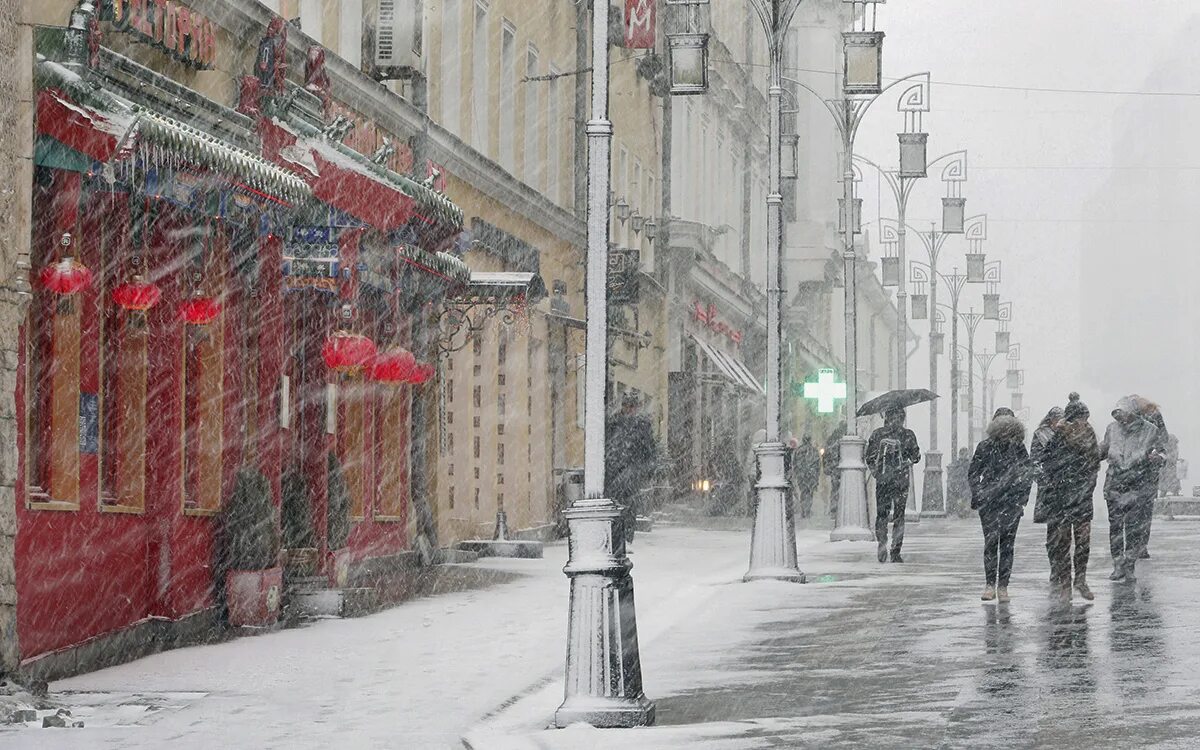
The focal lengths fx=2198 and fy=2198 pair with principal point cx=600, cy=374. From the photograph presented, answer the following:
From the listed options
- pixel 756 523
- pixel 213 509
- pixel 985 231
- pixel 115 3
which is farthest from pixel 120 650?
pixel 985 231

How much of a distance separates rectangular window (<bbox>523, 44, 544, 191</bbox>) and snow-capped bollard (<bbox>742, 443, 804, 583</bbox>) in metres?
10.8

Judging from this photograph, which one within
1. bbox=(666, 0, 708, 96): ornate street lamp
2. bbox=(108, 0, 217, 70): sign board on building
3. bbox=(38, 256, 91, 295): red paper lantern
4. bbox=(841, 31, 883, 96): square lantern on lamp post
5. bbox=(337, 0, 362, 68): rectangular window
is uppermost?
bbox=(841, 31, 883, 96): square lantern on lamp post

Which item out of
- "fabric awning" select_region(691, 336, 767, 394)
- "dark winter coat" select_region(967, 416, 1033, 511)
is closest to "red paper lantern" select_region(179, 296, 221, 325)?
"dark winter coat" select_region(967, 416, 1033, 511)

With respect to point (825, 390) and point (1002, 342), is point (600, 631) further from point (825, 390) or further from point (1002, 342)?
point (1002, 342)

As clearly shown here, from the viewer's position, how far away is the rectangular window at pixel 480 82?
29469 mm

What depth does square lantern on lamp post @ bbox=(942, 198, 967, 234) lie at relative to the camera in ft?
153

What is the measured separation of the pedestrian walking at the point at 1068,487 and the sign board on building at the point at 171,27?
26.0ft

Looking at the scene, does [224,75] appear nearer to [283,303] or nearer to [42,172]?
[283,303]

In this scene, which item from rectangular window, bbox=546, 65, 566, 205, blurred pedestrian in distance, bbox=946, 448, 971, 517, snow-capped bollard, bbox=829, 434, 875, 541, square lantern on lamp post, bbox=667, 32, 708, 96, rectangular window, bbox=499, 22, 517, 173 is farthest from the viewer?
blurred pedestrian in distance, bbox=946, 448, 971, 517

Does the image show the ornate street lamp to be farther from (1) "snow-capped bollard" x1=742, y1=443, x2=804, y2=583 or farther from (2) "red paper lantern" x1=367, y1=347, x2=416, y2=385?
(2) "red paper lantern" x1=367, y1=347, x2=416, y2=385

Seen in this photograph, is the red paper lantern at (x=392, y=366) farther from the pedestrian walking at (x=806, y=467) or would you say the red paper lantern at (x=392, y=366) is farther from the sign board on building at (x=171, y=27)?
the pedestrian walking at (x=806, y=467)

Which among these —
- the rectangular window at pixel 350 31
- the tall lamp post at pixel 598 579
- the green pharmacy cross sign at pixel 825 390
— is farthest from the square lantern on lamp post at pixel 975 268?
the tall lamp post at pixel 598 579

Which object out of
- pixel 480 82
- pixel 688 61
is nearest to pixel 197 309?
pixel 688 61

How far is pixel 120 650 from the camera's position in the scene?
14820mm
